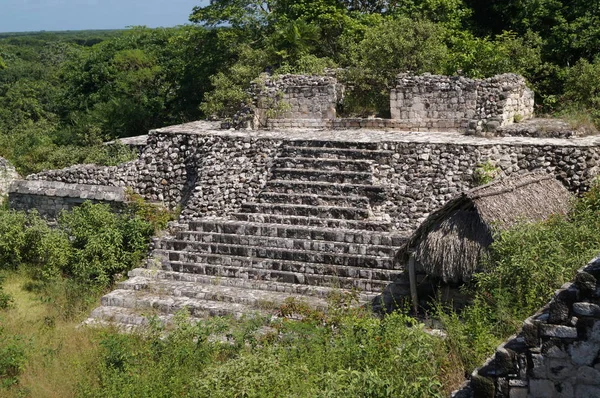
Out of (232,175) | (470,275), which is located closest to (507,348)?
(470,275)

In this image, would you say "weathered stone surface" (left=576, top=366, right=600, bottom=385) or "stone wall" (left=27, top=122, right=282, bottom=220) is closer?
"weathered stone surface" (left=576, top=366, right=600, bottom=385)

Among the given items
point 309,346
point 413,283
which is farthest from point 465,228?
point 309,346

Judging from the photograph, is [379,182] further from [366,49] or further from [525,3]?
[525,3]

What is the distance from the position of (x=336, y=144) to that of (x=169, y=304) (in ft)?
14.3

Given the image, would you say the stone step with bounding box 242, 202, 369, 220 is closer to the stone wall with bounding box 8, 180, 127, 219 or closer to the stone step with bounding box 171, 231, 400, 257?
the stone step with bounding box 171, 231, 400, 257

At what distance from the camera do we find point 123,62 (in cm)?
2611

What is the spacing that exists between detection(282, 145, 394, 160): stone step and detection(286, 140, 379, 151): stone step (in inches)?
2.3

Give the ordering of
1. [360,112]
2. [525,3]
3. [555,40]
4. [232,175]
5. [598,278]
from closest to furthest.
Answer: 1. [598,278]
2. [232,175]
3. [360,112]
4. [555,40]
5. [525,3]

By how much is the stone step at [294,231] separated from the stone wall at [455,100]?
4.12 meters

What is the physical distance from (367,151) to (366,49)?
15.4ft

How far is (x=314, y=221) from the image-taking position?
439 inches

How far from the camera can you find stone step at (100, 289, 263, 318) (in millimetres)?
9670

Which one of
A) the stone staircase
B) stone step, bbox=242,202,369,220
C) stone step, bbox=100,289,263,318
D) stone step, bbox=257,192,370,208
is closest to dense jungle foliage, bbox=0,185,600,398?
stone step, bbox=100,289,263,318

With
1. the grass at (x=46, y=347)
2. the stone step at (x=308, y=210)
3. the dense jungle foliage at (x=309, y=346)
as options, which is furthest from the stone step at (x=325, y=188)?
the grass at (x=46, y=347)
